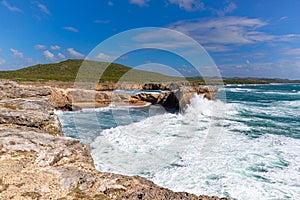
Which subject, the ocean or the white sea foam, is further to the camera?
the ocean

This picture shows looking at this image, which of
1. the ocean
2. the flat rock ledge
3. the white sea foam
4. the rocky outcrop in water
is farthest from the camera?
the rocky outcrop in water

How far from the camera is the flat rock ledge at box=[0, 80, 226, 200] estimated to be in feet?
16.9

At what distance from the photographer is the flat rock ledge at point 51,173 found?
514 centimetres

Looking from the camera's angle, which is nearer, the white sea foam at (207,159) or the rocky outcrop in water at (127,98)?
the white sea foam at (207,159)

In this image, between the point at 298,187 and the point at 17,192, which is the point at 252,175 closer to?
the point at 298,187

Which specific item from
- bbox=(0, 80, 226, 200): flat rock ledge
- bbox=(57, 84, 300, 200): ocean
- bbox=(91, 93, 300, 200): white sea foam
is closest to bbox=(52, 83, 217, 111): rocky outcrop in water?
bbox=(57, 84, 300, 200): ocean

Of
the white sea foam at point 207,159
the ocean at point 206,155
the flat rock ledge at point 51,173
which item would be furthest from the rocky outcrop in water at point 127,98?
the flat rock ledge at point 51,173

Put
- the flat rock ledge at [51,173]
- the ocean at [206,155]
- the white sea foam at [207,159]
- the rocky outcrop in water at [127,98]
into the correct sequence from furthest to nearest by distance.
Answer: the rocky outcrop in water at [127,98]
the ocean at [206,155]
the white sea foam at [207,159]
the flat rock ledge at [51,173]

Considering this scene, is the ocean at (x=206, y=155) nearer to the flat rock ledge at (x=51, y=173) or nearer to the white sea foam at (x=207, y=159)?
the white sea foam at (x=207, y=159)

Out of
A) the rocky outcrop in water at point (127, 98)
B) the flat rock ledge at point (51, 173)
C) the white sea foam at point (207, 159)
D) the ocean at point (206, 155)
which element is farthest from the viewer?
the rocky outcrop in water at point (127, 98)

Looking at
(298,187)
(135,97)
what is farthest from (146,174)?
(135,97)

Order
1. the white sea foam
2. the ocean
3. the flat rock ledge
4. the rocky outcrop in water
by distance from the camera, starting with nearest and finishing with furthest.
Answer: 1. the flat rock ledge
2. the white sea foam
3. the ocean
4. the rocky outcrop in water

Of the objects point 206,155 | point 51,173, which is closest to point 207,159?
point 206,155

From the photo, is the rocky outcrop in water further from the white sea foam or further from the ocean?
the white sea foam
